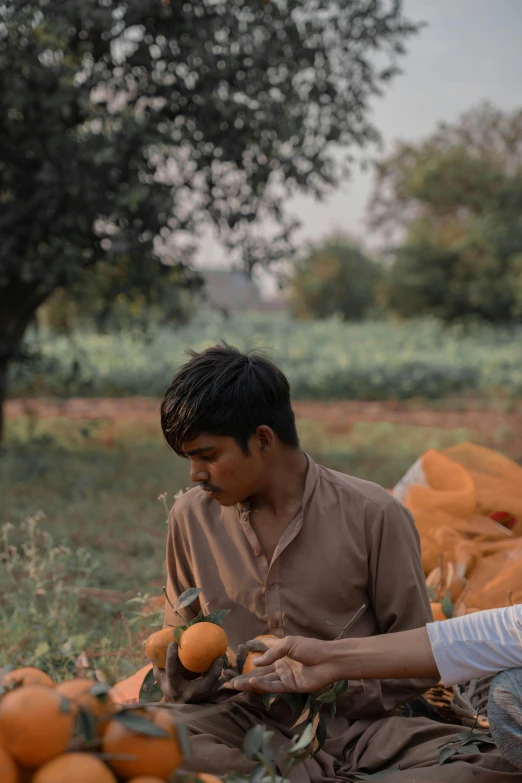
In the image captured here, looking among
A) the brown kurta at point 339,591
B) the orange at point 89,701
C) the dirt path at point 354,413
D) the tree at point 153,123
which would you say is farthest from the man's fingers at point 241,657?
the dirt path at point 354,413

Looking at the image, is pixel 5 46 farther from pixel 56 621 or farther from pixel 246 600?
pixel 246 600

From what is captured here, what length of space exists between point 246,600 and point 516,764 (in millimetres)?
825

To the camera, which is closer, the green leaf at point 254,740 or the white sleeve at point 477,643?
the green leaf at point 254,740

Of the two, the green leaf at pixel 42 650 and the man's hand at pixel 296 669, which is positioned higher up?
the man's hand at pixel 296 669

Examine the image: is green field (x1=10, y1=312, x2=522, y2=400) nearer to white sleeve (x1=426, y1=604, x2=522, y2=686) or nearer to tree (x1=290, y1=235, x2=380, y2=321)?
white sleeve (x1=426, y1=604, x2=522, y2=686)

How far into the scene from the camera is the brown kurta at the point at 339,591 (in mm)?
2293

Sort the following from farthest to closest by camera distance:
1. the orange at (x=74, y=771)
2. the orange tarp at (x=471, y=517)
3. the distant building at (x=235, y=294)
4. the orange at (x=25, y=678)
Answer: the distant building at (x=235, y=294), the orange tarp at (x=471, y=517), the orange at (x=25, y=678), the orange at (x=74, y=771)

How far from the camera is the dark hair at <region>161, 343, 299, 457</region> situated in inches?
87.5

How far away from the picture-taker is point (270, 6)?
682cm

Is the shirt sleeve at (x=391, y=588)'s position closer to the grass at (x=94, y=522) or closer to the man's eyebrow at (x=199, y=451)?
the man's eyebrow at (x=199, y=451)

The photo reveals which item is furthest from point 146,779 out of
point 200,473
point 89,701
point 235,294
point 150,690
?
point 235,294

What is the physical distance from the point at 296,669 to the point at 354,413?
1171cm

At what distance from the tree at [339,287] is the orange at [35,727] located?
34012 mm

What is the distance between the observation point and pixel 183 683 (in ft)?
7.13
